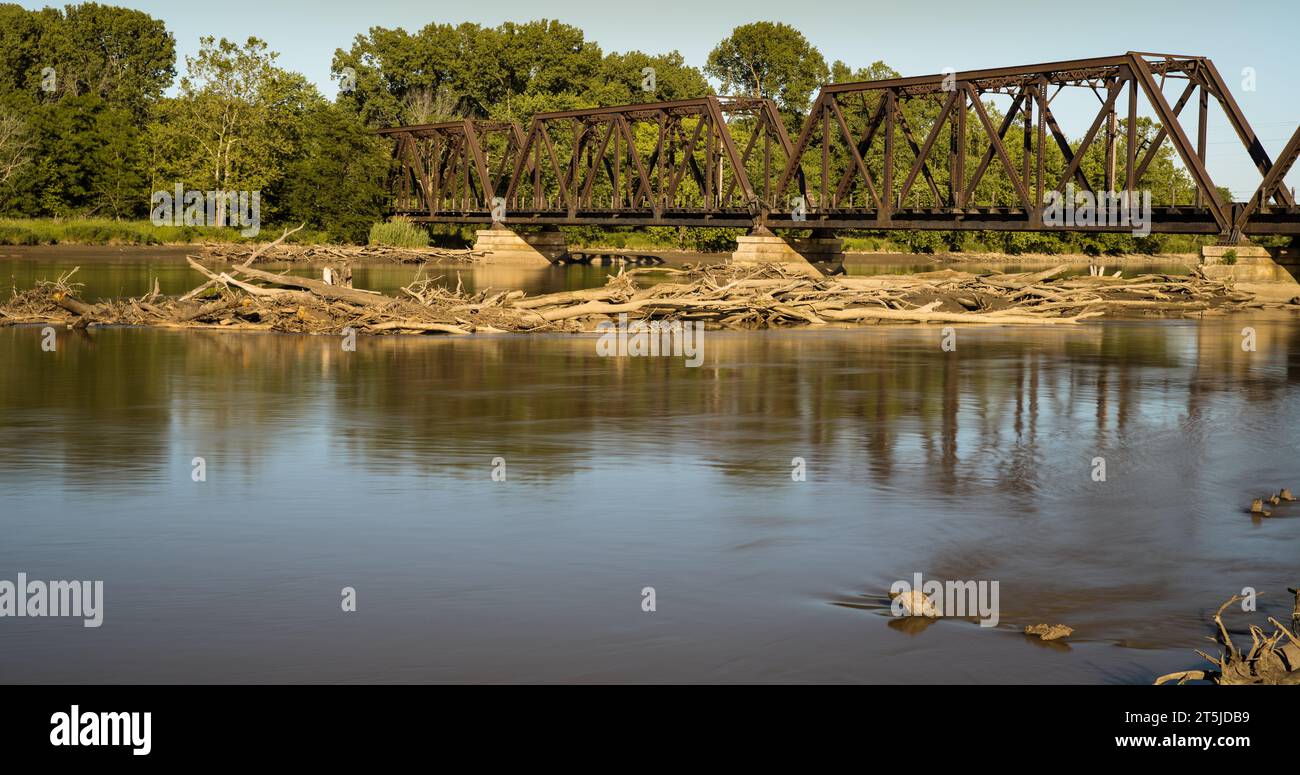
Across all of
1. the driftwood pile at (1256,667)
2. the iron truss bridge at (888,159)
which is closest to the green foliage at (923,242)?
the iron truss bridge at (888,159)

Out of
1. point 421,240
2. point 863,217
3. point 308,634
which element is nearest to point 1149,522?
point 308,634

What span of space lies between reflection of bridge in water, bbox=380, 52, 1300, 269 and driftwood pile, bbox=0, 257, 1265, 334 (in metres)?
17.5

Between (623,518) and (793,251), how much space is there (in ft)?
203

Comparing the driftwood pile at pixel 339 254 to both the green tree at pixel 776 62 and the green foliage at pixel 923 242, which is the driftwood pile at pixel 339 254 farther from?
the green tree at pixel 776 62

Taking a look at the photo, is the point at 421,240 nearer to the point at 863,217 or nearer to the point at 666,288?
the point at 863,217

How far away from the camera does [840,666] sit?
304 inches

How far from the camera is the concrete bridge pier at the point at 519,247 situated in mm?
92375

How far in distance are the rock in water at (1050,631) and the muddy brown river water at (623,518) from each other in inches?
4.2

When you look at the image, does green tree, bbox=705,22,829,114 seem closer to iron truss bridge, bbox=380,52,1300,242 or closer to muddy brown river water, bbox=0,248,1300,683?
iron truss bridge, bbox=380,52,1300,242

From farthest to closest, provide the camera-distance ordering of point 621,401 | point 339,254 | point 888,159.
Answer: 1. point 339,254
2. point 888,159
3. point 621,401

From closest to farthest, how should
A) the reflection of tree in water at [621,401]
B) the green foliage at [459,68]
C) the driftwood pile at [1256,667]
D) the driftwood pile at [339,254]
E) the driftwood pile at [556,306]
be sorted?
the driftwood pile at [1256,667] < the reflection of tree in water at [621,401] < the driftwood pile at [556,306] < the driftwood pile at [339,254] < the green foliage at [459,68]

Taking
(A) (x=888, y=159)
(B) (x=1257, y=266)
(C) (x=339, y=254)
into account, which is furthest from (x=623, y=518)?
(C) (x=339, y=254)

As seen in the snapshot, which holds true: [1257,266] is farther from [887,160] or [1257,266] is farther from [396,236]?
[396,236]

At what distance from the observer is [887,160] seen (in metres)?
68.3
